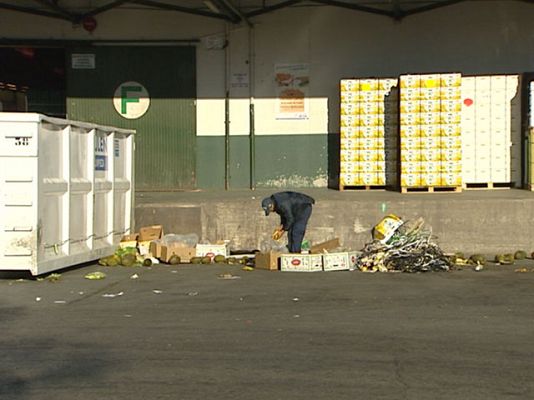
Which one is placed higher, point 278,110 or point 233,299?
point 278,110

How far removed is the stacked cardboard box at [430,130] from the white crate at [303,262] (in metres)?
4.47

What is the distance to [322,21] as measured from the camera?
1909 centimetres

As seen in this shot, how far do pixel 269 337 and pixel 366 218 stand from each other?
751 cm

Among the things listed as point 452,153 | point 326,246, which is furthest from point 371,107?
point 326,246

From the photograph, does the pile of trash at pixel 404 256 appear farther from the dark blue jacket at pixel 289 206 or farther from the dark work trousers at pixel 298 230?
the dark blue jacket at pixel 289 206

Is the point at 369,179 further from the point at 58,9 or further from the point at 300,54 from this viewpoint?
the point at 58,9

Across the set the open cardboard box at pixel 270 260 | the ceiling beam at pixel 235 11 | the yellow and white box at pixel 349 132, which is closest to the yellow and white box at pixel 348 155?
the yellow and white box at pixel 349 132

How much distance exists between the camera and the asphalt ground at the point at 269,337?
Answer: 20.6 ft

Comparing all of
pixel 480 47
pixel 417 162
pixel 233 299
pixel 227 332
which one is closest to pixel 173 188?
pixel 417 162

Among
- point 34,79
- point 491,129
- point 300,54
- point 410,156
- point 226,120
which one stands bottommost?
point 410,156

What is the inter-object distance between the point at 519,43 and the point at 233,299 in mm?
11644

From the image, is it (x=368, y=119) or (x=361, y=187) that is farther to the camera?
(x=361, y=187)

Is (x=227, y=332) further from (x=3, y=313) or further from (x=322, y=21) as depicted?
(x=322, y=21)

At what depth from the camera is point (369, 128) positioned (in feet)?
57.4
